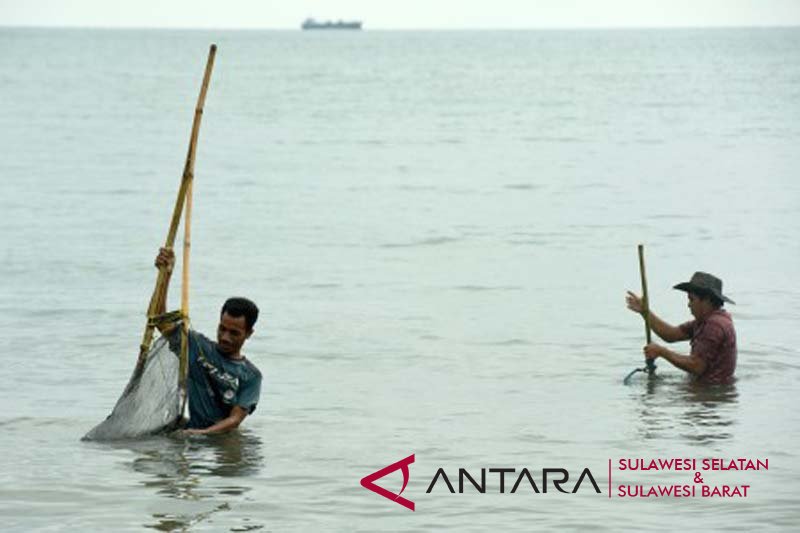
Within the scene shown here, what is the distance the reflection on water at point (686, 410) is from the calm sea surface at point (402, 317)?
0.03 meters

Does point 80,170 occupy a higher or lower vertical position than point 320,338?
higher

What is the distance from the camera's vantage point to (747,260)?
66.5 feet

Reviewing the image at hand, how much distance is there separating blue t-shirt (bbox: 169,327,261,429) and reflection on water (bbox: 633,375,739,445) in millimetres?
2735

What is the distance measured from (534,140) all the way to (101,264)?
28799 millimetres

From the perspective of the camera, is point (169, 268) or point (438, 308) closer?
point (169, 268)

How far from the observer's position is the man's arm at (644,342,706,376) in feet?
36.3

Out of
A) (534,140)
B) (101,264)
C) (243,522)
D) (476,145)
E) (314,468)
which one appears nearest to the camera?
(243,522)

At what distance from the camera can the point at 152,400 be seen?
9.15 m

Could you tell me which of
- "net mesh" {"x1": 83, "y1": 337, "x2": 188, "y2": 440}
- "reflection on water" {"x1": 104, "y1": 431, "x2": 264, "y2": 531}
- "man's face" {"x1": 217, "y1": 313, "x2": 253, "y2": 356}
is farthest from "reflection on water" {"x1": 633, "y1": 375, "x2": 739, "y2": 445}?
"net mesh" {"x1": 83, "y1": 337, "x2": 188, "y2": 440}

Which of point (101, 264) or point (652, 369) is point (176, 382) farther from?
point (101, 264)

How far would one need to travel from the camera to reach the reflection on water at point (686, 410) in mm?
10398

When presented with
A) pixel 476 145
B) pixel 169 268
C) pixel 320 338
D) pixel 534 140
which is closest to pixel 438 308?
pixel 320 338

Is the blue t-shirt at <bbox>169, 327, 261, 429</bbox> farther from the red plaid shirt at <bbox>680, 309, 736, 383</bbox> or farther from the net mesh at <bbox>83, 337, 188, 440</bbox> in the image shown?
the red plaid shirt at <bbox>680, 309, 736, 383</bbox>

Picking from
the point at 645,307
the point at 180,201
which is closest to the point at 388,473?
the point at 180,201
